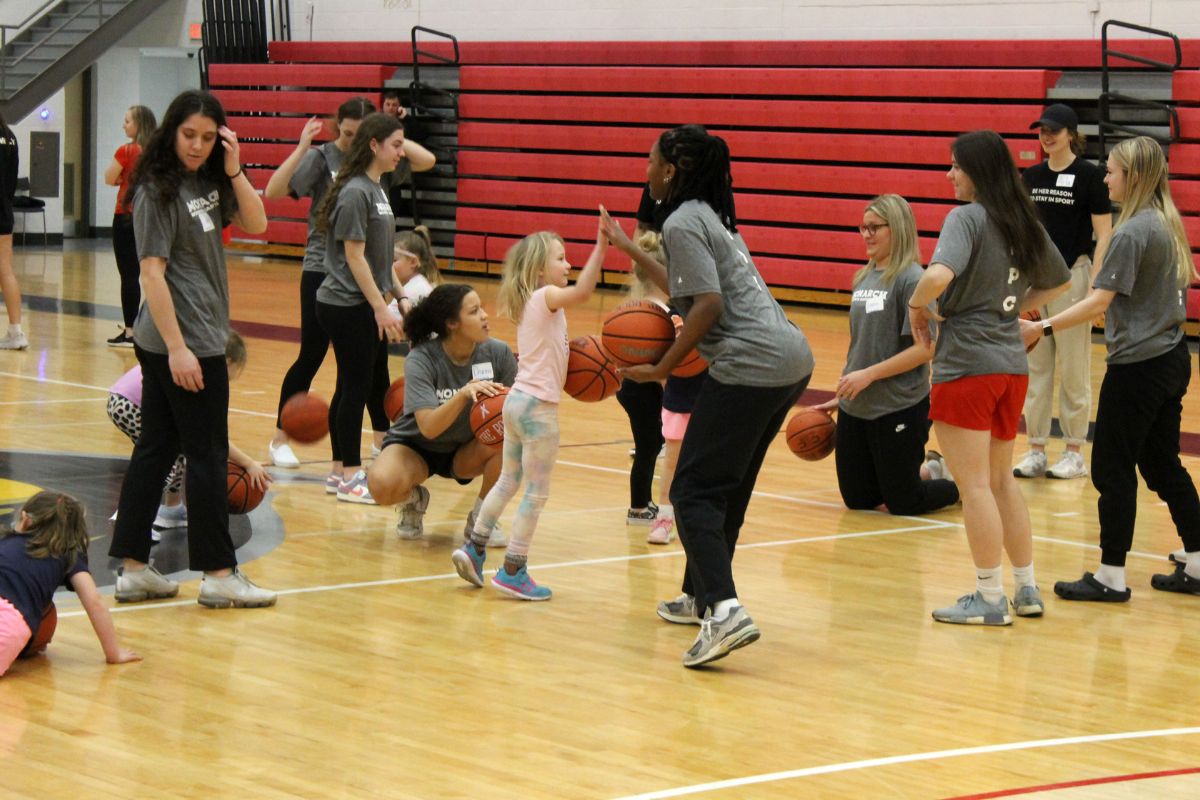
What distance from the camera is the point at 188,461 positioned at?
16.7 ft

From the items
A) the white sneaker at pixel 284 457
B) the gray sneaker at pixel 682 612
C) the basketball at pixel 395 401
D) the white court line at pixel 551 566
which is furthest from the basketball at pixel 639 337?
the white sneaker at pixel 284 457

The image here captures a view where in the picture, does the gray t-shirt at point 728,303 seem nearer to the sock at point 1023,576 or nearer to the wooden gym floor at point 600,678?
the wooden gym floor at point 600,678

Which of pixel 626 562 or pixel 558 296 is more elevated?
pixel 558 296

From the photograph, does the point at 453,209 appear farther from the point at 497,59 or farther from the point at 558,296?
the point at 558,296

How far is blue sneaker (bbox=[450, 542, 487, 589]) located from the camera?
547 centimetres

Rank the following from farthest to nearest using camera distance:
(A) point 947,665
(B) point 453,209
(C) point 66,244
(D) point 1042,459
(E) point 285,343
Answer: (C) point 66,244 → (B) point 453,209 → (E) point 285,343 → (D) point 1042,459 → (A) point 947,665

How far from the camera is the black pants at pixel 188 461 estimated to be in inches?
198

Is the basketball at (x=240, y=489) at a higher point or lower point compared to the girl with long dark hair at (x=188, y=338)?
lower

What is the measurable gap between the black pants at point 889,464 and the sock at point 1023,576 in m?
1.64

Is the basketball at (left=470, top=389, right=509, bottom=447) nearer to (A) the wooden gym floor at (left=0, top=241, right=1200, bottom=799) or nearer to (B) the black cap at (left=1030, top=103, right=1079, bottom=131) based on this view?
(A) the wooden gym floor at (left=0, top=241, right=1200, bottom=799)

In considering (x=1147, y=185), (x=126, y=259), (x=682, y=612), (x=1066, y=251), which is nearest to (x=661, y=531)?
(x=682, y=612)

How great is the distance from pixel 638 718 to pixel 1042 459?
4522 mm

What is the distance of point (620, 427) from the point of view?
31.0ft

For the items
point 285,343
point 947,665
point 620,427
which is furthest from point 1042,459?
point 285,343
